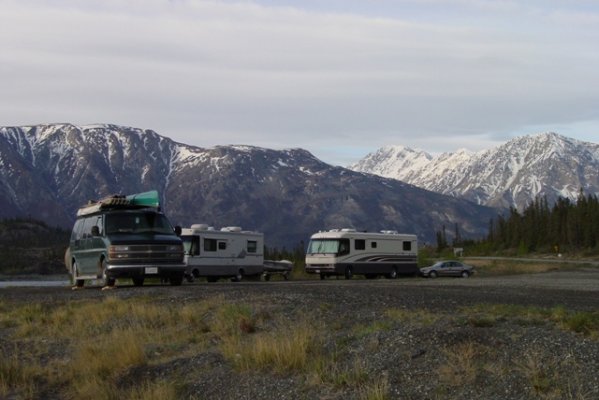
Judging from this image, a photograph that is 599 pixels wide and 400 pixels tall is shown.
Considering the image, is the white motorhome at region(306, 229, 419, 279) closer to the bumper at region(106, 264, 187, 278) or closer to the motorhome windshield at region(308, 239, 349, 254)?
the motorhome windshield at region(308, 239, 349, 254)

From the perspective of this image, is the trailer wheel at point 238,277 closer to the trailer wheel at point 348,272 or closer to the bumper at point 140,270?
the trailer wheel at point 348,272

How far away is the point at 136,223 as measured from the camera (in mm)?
27750

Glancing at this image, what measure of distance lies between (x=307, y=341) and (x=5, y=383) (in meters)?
4.65

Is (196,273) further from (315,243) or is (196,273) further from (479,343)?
(479,343)

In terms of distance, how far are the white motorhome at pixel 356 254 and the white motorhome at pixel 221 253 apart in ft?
11.2

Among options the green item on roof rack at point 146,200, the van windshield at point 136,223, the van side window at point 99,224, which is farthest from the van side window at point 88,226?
the green item on roof rack at point 146,200

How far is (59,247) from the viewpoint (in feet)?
620

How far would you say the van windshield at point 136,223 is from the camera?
27.5m

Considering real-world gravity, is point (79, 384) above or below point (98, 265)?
below

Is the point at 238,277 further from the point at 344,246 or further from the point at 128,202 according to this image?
the point at 128,202

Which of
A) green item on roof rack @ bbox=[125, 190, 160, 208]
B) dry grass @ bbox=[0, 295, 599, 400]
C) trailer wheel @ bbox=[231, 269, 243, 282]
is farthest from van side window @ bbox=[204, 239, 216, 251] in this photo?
dry grass @ bbox=[0, 295, 599, 400]

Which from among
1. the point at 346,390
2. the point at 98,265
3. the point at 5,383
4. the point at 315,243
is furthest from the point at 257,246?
the point at 346,390

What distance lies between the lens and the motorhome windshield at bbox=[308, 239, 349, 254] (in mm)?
48184

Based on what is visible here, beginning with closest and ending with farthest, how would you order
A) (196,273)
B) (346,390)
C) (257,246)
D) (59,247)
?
(346,390) → (196,273) → (257,246) → (59,247)
